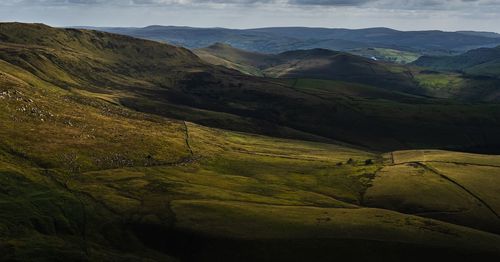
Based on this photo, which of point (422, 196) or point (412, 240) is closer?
point (412, 240)

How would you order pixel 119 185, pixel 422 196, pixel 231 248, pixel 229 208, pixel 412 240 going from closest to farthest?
1. pixel 231 248
2. pixel 412 240
3. pixel 229 208
4. pixel 119 185
5. pixel 422 196

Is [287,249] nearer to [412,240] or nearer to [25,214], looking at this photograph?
[412,240]

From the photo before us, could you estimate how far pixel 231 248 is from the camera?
13425cm

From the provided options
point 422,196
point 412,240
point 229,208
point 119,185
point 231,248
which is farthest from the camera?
point 422,196

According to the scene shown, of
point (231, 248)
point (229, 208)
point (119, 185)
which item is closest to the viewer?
point (231, 248)

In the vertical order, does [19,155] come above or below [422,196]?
above

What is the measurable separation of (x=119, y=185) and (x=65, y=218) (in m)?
30.1

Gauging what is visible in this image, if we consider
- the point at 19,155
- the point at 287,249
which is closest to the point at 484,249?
the point at 287,249

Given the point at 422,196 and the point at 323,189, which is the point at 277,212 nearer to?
the point at 323,189

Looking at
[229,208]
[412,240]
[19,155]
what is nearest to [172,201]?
[229,208]

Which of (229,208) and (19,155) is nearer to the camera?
(229,208)

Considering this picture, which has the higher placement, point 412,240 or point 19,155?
point 19,155

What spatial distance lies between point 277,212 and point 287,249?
22.1 metres

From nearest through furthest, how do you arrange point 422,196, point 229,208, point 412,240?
point 412,240 → point 229,208 → point 422,196
